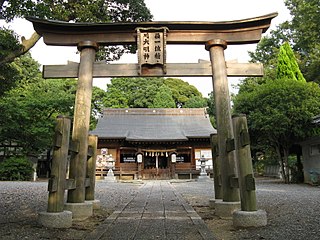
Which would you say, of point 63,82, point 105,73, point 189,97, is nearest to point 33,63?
point 63,82

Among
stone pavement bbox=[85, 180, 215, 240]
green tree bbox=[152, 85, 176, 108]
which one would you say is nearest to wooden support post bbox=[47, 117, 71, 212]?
stone pavement bbox=[85, 180, 215, 240]

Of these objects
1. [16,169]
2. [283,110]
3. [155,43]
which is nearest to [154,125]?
[16,169]

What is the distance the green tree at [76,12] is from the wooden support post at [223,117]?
11.3ft

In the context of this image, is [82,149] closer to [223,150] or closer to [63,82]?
[223,150]

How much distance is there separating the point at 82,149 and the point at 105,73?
1587 millimetres

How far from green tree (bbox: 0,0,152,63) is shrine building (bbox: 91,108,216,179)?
15522 millimetres

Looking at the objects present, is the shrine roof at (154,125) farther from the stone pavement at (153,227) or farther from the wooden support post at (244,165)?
the wooden support post at (244,165)

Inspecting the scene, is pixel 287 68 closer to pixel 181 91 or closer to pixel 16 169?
pixel 16 169

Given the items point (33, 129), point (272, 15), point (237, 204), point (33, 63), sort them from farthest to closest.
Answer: point (33, 63) → point (33, 129) → point (272, 15) → point (237, 204)

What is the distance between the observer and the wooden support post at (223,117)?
5.03 meters

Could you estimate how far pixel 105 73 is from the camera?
18.3 feet

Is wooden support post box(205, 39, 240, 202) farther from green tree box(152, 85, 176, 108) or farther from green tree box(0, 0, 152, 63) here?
green tree box(152, 85, 176, 108)

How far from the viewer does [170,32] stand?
5805mm

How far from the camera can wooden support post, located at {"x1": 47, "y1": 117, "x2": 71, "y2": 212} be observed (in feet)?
13.5
